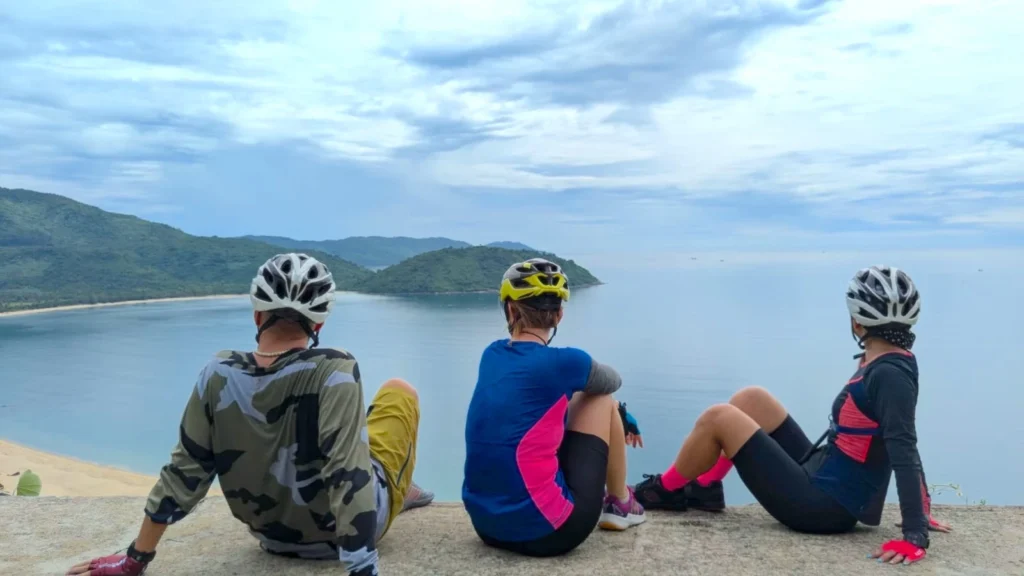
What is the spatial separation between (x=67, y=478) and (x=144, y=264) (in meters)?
123

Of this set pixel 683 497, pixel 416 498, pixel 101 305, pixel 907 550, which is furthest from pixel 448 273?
pixel 907 550

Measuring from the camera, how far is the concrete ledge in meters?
3.52

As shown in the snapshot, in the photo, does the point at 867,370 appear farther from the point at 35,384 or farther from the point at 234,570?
the point at 35,384

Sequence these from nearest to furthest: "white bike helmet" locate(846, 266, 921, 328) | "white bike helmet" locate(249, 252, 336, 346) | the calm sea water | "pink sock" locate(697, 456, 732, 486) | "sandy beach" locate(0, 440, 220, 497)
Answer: "white bike helmet" locate(249, 252, 336, 346) → "white bike helmet" locate(846, 266, 921, 328) → "pink sock" locate(697, 456, 732, 486) → "sandy beach" locate(0, 440, 220, 497) → the calm sea water

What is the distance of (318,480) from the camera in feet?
9.96

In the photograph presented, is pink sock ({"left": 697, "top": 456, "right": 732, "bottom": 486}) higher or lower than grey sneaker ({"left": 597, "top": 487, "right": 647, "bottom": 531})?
higher

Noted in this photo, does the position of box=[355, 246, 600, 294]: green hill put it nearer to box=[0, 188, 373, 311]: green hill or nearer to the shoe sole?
box=[0, 188, 373, 311]: green hill

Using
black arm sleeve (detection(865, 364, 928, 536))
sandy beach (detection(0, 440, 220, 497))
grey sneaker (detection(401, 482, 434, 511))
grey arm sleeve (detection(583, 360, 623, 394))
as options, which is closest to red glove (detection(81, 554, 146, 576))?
grey sneaker (detection(401, 482, 434, 511))

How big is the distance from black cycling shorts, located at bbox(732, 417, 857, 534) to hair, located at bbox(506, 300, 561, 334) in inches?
46.3

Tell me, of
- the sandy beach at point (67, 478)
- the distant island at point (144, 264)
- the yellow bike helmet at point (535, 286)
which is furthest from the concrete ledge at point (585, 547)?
the distant island at point (144, 264)

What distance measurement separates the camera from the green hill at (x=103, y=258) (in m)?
115

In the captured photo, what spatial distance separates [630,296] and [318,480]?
118143mm

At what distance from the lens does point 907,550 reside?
350 cm

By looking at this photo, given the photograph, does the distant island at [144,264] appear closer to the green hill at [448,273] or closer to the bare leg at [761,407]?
the green hill at [448,273]
